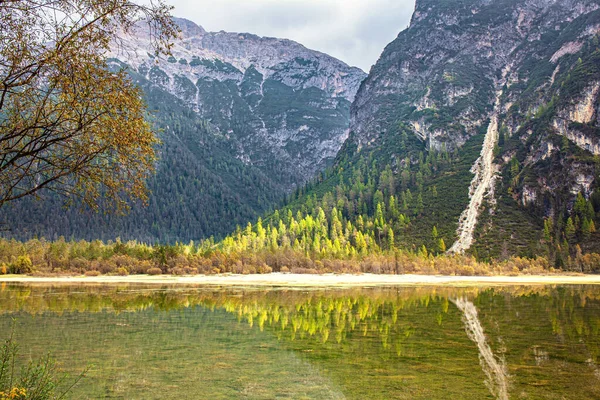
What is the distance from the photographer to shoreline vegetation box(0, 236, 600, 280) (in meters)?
78.2

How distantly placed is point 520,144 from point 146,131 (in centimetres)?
18404

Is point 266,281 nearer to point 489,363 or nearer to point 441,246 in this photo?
point 489,363

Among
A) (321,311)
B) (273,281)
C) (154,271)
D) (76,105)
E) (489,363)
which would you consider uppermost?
(76,105)

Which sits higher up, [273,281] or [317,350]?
[273,281]

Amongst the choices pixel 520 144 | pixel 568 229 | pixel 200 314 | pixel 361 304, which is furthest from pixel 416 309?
pixel 520 144

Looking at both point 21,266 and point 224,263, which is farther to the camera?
point 224,263

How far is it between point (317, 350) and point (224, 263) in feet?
238

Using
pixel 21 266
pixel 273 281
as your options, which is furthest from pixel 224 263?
pixel 21 266

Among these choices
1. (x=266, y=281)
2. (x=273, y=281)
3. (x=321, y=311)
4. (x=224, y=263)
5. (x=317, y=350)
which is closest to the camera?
(x=317, y=350)

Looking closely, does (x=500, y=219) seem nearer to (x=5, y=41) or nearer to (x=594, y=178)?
(x=594, y=178)

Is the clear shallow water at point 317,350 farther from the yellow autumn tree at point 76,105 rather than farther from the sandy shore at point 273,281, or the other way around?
the sandy shore at point 273,281

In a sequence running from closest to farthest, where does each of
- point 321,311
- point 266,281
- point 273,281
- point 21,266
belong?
point 321,311
point 266,281
point 273,281
point 21,266

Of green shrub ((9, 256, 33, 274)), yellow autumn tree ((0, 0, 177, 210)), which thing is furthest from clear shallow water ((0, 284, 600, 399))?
green shrub ((9, 256, 33, 274))

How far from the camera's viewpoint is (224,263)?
88250 mm
